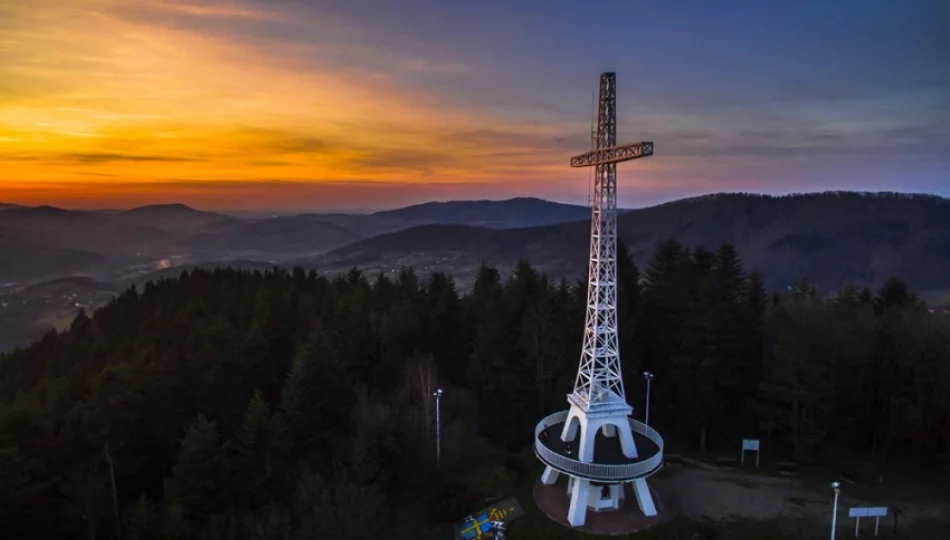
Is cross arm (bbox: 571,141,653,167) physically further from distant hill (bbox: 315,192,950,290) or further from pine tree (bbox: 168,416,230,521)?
distant hill (bbox: 315,192,950,290)

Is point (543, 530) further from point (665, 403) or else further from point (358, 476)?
point (665, 403)

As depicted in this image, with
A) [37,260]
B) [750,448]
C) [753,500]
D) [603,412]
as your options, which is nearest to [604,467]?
[603,412]

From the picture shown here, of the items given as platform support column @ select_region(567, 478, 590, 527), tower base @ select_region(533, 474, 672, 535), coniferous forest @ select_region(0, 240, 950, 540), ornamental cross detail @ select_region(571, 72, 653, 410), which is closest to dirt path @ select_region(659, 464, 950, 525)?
tower base @ select_region(533, 474, 672, 535)

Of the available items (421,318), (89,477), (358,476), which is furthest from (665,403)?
(89,477)

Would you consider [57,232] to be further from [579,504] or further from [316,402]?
[579,504]

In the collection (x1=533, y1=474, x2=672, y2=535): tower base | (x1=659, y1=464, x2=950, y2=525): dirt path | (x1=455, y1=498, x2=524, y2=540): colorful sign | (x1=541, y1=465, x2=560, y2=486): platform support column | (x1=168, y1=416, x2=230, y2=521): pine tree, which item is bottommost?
(x1=455, y1=498, x2=524, y2=540): colorful sign
